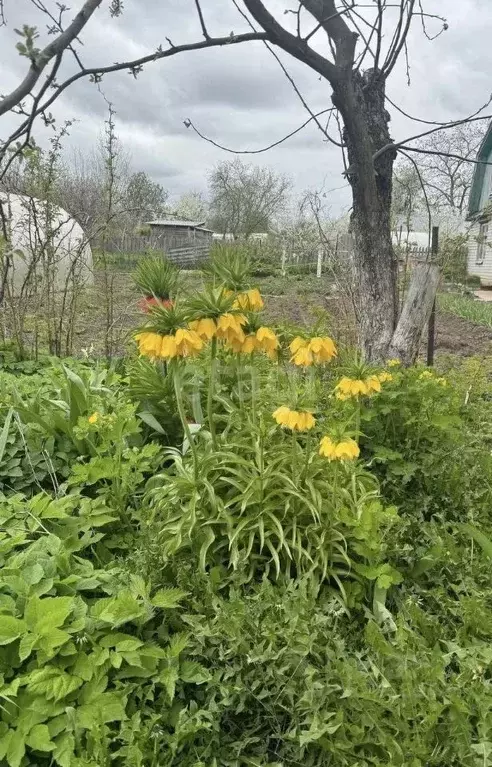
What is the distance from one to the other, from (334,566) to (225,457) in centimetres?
48

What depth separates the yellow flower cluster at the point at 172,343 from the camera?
1.42 m

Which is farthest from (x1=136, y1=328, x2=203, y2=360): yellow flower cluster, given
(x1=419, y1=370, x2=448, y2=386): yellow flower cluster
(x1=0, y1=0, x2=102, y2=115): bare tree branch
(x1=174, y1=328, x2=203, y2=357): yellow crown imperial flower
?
(x1=419, y1=370, x2=448, y2=386): yellow flower cluster

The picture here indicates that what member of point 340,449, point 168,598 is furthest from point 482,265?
point 168,598

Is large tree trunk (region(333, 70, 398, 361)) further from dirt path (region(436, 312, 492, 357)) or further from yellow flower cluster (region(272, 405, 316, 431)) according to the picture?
dirt path (region(436, 312, 492, 357))

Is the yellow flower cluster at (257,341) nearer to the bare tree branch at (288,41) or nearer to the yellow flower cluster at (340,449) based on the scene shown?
the yellow flower cluster at (340,449)

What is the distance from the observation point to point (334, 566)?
1.76 meters

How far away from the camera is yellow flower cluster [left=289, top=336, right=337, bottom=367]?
5.29 ft

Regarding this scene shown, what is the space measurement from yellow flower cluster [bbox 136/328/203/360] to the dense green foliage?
0.31 m

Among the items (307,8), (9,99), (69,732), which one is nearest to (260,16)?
(307,8)

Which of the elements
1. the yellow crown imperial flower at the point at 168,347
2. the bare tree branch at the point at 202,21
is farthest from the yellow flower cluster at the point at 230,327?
the bare tree branch at the point at 202,21

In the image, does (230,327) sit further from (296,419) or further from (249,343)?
(296,419)

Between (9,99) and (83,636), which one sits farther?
(9,99)

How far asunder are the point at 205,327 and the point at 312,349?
33 cm

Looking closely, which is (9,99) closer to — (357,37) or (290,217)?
(357,37)
